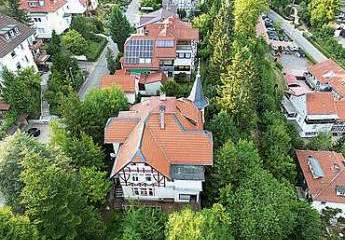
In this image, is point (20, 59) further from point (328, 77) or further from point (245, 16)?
point (328, 77)

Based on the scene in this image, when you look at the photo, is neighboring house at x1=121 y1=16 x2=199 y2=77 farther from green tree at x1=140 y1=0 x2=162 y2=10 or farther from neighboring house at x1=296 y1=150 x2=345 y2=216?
green tree at x1=140 y1=0 x2=162 y2=10

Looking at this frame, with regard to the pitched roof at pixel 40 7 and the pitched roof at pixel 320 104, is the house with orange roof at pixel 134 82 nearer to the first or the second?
the pitched roof at pixel 40 7

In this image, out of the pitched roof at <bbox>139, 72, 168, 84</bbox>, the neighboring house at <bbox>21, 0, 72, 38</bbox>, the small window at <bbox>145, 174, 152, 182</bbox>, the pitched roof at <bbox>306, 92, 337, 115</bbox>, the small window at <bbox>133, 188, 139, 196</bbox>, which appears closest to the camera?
the small window at <bbox>145, 174, 152, 182</bbox>

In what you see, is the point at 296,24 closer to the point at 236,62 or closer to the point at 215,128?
the point at 236,62

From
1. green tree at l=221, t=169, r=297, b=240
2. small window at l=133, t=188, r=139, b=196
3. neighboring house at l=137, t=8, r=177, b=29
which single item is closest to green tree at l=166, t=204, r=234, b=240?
green tree at l=221, t=169, r=297, b=240

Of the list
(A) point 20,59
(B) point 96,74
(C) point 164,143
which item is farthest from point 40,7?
(C) point 164,143

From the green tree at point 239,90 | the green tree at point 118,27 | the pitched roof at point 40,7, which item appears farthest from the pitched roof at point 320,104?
the pitched roof at point 40,7

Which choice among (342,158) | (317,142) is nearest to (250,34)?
(317,142)
